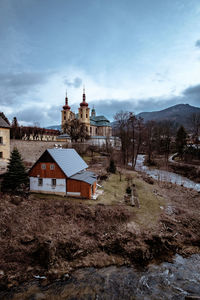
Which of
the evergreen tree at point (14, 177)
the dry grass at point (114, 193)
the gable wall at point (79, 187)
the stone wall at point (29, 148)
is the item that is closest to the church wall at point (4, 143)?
the evergreen tree at point (14, 177)

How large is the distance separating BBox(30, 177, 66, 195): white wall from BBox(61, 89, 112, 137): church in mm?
43826

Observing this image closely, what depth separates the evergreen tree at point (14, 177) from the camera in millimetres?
15477

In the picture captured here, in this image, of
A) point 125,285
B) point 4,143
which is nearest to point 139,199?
point 125,285

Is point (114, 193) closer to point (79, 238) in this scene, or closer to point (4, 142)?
point (79, 238)

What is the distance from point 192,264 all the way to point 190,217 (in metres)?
4.61

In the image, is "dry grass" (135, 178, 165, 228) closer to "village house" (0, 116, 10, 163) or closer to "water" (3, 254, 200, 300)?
"water" (3, 254, 200, 300)

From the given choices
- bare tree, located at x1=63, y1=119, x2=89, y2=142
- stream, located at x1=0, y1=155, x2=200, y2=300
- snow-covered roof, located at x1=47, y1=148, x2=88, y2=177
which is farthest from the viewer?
bare tree, located at x1=63, y1=119, x2=89, y2=142

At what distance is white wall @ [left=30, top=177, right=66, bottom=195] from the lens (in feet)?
49.0

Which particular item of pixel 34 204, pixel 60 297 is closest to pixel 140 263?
pixel 60 297

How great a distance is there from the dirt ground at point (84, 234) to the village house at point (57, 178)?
3.28 ft

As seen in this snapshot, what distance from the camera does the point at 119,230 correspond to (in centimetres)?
1020

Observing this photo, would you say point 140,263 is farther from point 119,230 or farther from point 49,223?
point 49,223

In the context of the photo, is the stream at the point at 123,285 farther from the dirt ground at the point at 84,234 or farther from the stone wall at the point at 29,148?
the stone wall at the point at 29,148

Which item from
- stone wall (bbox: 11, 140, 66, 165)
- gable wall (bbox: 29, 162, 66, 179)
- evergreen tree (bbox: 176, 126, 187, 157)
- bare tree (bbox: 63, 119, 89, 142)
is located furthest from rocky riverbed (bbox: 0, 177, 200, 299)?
bare tree (bbox: 63, 119, 89, 142)
